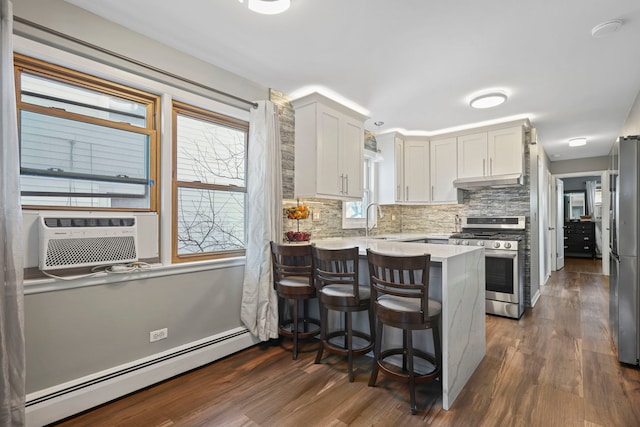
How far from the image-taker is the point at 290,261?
9.27 feet

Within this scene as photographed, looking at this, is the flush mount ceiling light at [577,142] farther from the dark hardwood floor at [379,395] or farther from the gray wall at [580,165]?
the dark hardwood floor at [379,395]

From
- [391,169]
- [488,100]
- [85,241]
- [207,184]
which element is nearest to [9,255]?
[85,241]

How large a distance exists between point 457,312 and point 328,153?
6.45 ft

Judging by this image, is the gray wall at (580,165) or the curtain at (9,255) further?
the gray wall at (580,165)

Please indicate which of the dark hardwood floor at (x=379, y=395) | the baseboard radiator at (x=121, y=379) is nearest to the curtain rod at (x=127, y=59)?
the baseboard radiator at (x=121, y=379)

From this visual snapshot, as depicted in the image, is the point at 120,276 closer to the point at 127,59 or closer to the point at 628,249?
the point at 127,59

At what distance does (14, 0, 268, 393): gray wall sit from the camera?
5.78 feet

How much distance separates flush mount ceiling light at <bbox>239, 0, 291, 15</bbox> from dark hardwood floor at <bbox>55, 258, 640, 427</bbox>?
2466 millimetres

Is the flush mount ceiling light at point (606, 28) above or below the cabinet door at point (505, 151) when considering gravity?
above

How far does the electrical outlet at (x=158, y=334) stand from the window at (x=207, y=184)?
0.54 m

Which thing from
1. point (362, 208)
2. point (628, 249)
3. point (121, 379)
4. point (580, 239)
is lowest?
point (121, 379)

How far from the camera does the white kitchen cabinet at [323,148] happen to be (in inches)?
124

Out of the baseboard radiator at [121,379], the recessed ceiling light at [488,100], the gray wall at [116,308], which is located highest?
the recessed ceiling light at [488,100]

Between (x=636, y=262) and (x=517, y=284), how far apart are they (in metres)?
1.36
